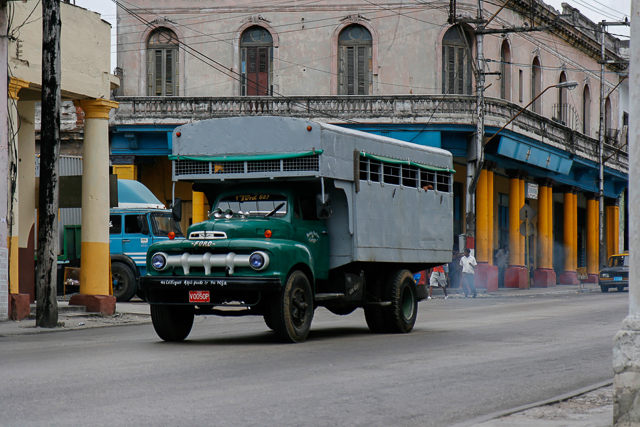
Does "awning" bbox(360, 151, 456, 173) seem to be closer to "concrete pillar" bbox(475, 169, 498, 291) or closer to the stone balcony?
the stone balcony

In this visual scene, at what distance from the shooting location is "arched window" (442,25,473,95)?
35.2 metres

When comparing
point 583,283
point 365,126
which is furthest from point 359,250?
point 583,283

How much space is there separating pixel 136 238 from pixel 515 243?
18113 mm

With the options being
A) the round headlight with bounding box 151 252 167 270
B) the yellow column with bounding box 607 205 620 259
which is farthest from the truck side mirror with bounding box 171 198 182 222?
the yellow column with bounding box 607 205 620 259

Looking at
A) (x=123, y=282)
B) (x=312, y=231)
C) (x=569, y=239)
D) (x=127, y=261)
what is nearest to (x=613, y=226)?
(x=569, y=239)

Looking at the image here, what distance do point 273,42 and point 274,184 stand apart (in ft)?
75.1

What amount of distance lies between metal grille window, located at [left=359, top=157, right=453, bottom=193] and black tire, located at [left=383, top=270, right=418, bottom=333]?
5.05 feet

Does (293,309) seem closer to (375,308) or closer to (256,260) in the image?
(256,260)

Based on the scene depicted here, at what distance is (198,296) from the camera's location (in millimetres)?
12344

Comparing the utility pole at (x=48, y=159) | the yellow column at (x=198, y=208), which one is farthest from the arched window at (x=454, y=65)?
the utility pole at (x=48, y=159)

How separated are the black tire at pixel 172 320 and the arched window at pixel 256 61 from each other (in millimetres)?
23027

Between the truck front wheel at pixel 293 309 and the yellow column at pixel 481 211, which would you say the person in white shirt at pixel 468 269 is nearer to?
the yellow column at pixel 481 211

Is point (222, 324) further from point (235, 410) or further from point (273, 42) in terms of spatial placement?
point (273, 42)

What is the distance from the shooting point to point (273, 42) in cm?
3547
